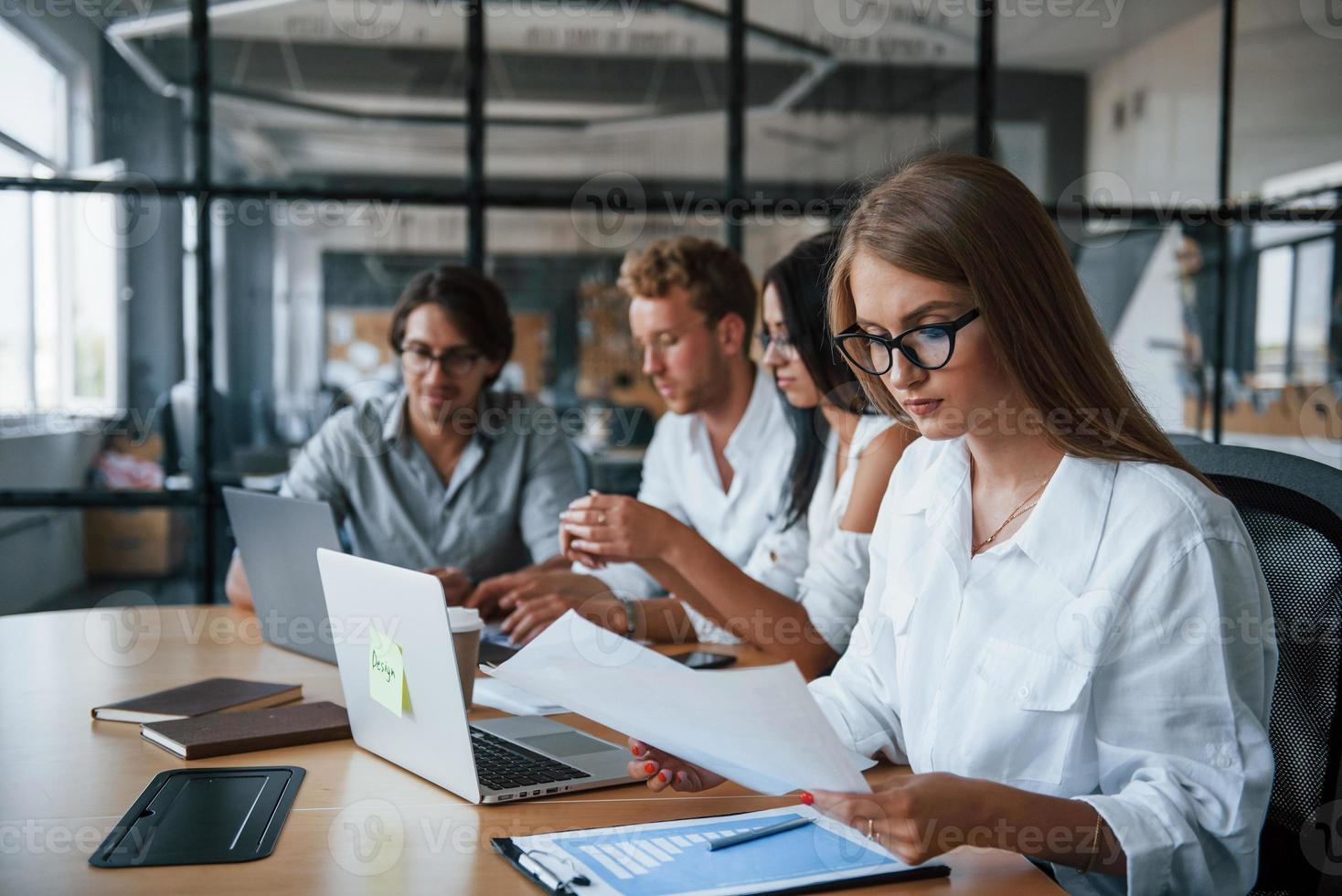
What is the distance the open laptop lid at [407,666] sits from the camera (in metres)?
1.13

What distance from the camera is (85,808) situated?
117cm

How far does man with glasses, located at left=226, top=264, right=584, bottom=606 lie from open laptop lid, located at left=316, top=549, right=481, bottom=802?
1.26m

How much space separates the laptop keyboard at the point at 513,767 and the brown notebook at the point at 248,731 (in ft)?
0.69

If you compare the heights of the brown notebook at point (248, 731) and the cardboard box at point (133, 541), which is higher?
the brown notebook at point (248, 731)

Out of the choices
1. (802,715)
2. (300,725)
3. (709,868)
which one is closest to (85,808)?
(300,725)

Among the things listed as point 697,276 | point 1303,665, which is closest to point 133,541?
point 697,276

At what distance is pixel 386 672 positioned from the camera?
125 centimetres

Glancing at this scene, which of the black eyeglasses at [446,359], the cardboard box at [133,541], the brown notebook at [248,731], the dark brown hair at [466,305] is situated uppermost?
the dark brown hair at [466,305]

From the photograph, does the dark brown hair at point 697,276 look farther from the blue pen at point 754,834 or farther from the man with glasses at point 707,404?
the blue pen at point 754,834

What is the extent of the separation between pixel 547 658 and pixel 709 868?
23 centimetres

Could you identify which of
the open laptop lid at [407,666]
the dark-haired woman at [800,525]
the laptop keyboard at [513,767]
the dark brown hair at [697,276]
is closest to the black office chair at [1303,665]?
the dark-haired woman at [800,525]

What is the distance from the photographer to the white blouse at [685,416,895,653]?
1914 millimetres

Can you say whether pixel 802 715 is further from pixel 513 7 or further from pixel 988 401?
pixel 513 7

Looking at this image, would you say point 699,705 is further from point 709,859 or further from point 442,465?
point 442,465
